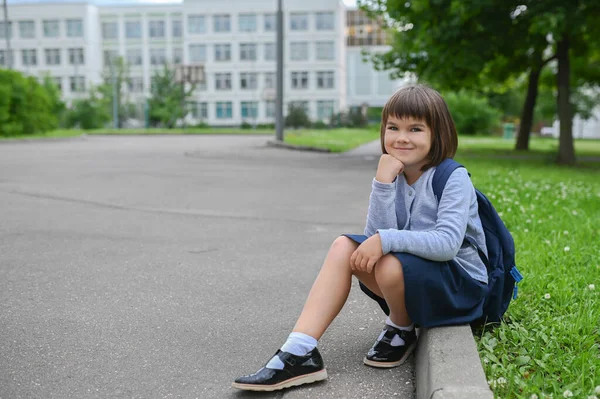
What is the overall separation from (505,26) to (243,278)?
12239 millimetres

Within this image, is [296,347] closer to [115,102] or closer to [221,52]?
[115,102]

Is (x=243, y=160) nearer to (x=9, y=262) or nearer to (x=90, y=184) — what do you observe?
(x=90, y=184)

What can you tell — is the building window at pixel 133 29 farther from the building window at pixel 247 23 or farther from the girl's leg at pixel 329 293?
the girl's leg at pixel 329 293

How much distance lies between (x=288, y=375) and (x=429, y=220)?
0.95 metres

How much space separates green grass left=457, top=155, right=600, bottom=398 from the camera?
2.79 m

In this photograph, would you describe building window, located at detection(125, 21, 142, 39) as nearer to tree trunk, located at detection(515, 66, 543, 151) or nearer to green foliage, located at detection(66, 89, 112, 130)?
green foliage, located at detection(66, 89, 112, 130)

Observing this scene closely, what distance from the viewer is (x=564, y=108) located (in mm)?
16484

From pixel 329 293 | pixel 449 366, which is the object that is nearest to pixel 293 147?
pixel 329 293

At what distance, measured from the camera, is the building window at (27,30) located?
278 ft

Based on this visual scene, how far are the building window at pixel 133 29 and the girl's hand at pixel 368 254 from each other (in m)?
87.4

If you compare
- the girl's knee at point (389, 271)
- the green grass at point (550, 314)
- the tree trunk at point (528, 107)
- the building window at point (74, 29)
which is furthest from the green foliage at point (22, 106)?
the building window at point (74, 29)

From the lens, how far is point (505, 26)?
50.5 feet

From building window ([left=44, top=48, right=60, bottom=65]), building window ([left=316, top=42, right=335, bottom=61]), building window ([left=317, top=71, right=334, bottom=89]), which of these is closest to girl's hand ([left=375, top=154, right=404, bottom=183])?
building window ([left=316, top=42, right=335, bottom=61])

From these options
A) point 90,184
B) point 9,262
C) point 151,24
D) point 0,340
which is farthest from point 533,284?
point 151,24
